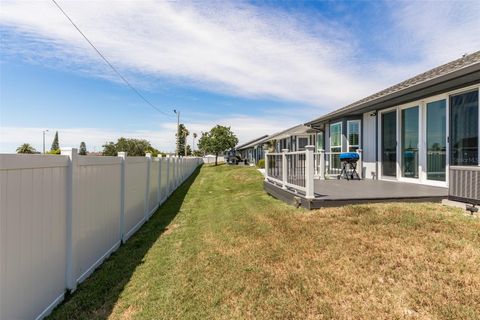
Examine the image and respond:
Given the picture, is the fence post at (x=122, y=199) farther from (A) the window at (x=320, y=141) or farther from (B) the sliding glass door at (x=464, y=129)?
(A) the window at (x=320, y=141)

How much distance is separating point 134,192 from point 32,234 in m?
3.81

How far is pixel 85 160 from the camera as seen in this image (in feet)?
11.9

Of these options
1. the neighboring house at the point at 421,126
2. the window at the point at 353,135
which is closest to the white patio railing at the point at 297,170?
the window at the point at 353,135

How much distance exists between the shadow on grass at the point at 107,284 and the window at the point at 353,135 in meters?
8.84

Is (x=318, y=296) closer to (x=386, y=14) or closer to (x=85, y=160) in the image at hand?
(x=85, y=160)

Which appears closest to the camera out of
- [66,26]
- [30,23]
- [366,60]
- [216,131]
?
[30,23]

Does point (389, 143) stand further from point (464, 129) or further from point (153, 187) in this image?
point (153, 187)

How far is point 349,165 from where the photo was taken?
38.7ft

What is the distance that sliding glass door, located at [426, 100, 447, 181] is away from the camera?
7512mm

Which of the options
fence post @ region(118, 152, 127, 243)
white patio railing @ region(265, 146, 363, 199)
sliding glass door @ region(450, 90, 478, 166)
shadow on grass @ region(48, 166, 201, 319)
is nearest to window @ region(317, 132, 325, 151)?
white patio railing @ region(265, 146, 363, 199)

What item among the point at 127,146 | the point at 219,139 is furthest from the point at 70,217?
the point at 127,146

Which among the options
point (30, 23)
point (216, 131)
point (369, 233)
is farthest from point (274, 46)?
point (216, 131)

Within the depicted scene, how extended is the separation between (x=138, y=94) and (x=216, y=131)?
19.9 m

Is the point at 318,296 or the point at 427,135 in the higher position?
the point at 427,135
